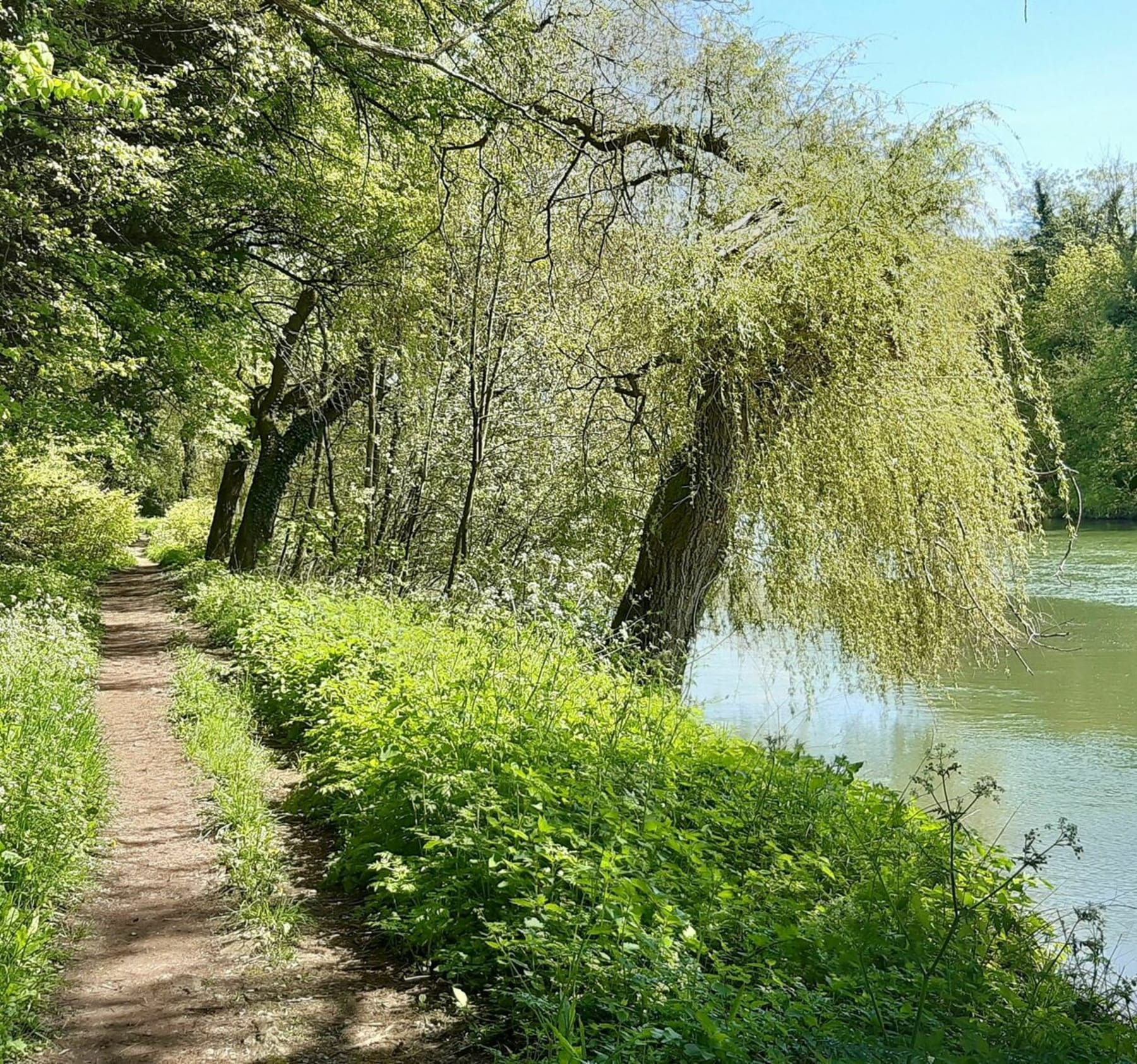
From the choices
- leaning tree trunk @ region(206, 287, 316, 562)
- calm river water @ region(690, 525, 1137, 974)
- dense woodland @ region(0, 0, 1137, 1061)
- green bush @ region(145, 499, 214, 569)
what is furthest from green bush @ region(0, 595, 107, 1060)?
green bush @ region(145, 499, 214, 569)

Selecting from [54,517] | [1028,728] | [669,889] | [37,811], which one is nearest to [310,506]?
[54,517]

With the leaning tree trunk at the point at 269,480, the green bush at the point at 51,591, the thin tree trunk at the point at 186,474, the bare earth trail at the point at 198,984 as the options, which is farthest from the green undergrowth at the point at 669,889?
the thin tree trunk at the point at 186,474

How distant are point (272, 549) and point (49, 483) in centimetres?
473

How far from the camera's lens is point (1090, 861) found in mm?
7047

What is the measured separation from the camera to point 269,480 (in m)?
14.9

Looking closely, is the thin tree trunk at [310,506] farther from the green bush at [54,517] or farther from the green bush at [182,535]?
the green bush at [182,535]

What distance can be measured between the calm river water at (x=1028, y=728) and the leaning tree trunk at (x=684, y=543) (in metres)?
0.52

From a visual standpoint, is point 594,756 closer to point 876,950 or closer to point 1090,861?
point 876,950

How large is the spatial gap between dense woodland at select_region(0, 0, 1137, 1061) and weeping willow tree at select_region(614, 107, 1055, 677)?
4cm

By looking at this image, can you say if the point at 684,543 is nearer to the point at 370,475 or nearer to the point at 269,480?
the point at 370,475

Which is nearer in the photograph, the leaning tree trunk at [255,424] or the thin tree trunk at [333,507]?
the thin tree trunk at [333,507]

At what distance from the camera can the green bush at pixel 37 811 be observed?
10.8 feet

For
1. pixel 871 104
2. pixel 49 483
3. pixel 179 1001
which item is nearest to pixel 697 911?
pixel 179 1001

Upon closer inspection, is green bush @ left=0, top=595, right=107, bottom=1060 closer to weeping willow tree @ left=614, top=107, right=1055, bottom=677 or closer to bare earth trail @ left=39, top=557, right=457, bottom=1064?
bare earth trail @ left=39, top=557, right=457, bottom=1064
